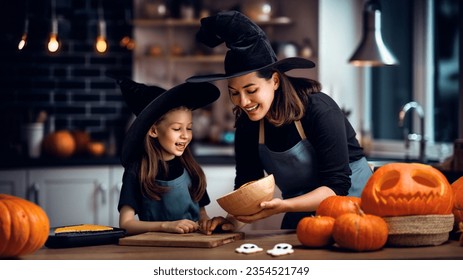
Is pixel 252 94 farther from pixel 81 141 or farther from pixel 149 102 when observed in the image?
pixel 81 141

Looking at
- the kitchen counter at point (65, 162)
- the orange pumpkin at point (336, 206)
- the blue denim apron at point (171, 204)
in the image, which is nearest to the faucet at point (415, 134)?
the kitchen counter at point (65, 162)

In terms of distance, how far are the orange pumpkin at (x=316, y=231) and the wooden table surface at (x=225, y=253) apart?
0.07ft

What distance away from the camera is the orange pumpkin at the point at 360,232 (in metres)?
1.96

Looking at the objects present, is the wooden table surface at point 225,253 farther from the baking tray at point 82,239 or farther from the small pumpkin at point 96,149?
the small pumpkin at point 96,149

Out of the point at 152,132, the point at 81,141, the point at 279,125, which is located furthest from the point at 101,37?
the point at 279,125

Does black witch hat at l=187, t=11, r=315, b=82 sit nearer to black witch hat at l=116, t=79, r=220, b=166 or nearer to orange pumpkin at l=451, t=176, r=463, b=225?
black witch hat at l=116, t=79, r=220, b=166

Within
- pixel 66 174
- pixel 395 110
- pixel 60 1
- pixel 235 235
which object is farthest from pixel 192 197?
pixel 60 1

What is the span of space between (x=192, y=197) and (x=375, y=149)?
3158mm

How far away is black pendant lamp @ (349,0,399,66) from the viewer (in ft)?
14.1

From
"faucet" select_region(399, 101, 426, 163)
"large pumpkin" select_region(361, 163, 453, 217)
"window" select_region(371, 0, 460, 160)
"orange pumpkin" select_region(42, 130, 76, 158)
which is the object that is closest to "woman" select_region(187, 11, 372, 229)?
"large pumpkin" select_region(361, 163, 453, 217)

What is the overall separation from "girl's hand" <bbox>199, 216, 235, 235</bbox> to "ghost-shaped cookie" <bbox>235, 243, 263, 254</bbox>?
214 mm

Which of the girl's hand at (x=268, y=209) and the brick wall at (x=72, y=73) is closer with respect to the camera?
the girl's hand at (x=268, y=209)

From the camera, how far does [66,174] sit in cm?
506

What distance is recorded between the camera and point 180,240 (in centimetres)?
213
